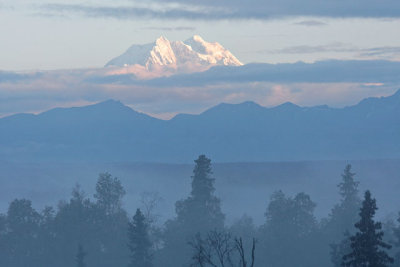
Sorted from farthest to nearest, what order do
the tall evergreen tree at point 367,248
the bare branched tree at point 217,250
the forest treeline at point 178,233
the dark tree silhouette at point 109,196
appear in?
the dark tree silhouette at point 109,196, the forest treeline at point 178,233, the tall evergreen tree at point 367,248, the bare branched tree at point 217,250

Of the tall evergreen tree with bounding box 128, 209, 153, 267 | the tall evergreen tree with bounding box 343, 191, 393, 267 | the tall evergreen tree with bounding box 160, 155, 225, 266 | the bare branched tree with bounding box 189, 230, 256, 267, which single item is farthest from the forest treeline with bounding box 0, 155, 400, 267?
the tall evergreen tree with bounding box 343, 191, 393, 267

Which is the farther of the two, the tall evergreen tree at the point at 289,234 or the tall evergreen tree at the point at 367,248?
the tall evergreen tree at the point at 289,234

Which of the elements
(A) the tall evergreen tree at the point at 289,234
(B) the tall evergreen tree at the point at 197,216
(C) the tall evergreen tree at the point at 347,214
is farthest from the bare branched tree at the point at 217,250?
(C) the tall evergreen tree at the point at 347,214

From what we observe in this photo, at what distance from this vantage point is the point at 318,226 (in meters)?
157

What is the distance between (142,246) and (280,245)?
33770mm

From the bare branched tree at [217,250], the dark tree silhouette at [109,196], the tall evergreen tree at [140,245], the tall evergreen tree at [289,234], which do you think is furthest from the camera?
the dark tree silhouette at [109,196]

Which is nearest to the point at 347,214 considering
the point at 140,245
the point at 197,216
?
the point at 197,216

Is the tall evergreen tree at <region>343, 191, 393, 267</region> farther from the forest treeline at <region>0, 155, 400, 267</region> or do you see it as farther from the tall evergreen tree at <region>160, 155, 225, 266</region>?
the tall evergreen tree at <region>160, 155, 225, 266</region>

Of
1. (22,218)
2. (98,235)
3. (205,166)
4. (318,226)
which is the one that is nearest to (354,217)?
(318,226)

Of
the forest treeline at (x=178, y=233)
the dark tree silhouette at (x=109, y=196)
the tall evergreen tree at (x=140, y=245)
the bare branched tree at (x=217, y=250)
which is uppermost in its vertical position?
the dark tree silhouette at (x=109, y=196)

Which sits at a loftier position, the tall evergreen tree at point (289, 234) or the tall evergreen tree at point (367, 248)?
the tall evergreen tree at point (289, 234)

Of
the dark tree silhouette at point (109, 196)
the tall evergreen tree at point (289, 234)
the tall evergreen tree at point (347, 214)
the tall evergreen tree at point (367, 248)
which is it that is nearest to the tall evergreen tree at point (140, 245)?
the tall evergreen tree at point (289, 234)

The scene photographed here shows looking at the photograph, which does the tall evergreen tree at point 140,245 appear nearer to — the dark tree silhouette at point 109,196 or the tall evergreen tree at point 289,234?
the tall evergreen tree at point 289,234

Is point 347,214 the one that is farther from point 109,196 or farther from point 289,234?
point 109,196
